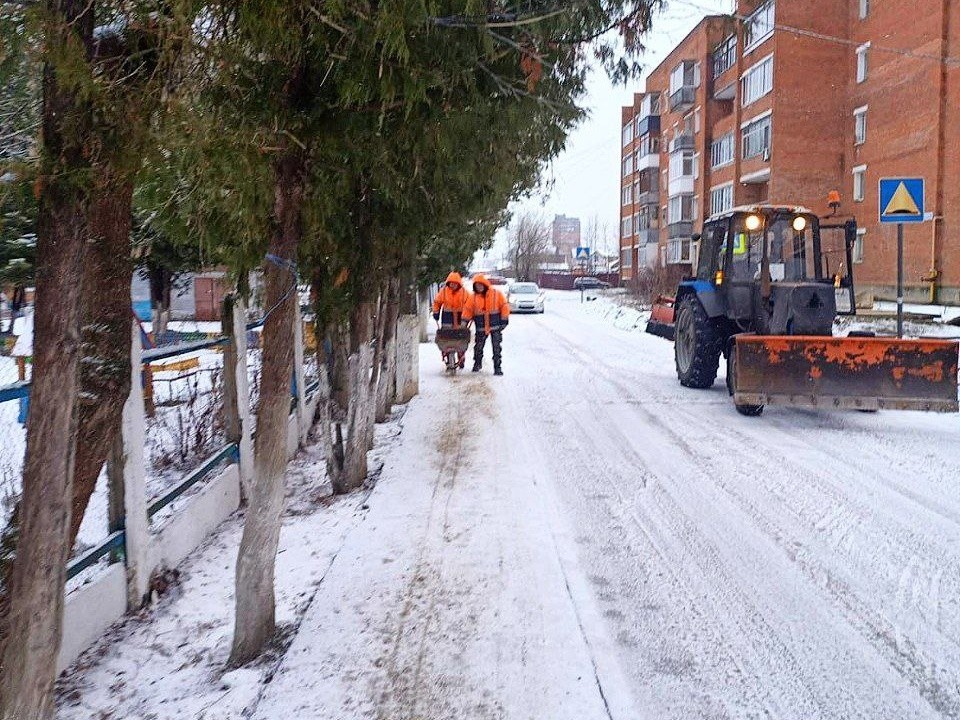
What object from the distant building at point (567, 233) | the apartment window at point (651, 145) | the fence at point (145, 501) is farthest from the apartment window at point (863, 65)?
the distant building at point (567, 233)

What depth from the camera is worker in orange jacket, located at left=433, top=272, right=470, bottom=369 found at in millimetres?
14438

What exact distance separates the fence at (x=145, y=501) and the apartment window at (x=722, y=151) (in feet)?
129

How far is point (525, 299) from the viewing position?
36.0 meters

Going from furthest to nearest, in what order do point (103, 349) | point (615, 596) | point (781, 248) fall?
point (781, 248) < point (615, 596) < point (103, 349)

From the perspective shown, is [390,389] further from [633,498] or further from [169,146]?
[169,146]

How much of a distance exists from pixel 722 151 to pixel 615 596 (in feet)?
140

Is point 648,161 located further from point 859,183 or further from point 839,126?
point 859,183

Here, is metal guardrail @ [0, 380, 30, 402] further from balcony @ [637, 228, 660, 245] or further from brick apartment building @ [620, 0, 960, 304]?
balcony @ [637, 228, 660, 245]

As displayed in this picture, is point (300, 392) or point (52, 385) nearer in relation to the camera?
point (52, 385)

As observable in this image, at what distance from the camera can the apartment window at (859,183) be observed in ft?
109

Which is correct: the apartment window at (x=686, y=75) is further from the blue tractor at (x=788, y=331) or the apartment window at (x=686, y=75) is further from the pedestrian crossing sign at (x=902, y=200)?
the pedestrian crossing sign at (x=902, y=200)

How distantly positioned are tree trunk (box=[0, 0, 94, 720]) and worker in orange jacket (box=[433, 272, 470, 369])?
11565 millimetres

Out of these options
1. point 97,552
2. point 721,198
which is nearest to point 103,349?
point 97,552

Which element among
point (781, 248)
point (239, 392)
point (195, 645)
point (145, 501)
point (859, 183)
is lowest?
point (195, 645)
